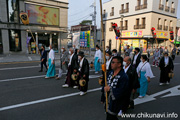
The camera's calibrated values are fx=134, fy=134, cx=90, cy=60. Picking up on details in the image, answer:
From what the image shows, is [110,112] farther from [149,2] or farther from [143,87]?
[149,2]

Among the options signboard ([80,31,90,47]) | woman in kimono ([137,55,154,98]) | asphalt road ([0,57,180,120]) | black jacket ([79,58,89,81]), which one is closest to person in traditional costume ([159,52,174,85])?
asphalt road ([0,57,180,120])

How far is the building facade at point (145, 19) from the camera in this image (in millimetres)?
25344

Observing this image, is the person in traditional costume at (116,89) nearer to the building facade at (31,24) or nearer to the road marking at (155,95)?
the road marking at (155,95)

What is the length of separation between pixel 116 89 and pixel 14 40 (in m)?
19.4

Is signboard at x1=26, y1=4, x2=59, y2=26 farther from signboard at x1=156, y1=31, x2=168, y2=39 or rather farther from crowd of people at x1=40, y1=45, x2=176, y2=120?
signboard at x1=156, y1=31, x2=168, y2=39

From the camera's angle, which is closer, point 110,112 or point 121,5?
point 110,112

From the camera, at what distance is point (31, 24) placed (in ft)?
62.0

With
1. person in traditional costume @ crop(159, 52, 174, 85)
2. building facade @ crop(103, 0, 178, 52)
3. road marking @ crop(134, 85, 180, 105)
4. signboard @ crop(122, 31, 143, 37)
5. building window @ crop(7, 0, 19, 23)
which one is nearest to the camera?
road marking @ crop(134, 85, 180, 105)

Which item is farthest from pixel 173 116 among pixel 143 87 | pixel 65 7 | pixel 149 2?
pixel 149 2

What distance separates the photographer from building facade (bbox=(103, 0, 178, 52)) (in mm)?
25344

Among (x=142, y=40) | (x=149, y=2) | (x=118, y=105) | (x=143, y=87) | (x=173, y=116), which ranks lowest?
(x=173, y=116)

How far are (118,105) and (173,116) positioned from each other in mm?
2423

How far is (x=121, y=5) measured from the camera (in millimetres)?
30234

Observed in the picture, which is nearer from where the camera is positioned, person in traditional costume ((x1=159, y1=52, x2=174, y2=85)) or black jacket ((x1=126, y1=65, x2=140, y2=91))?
black jacket ((x1=126, y1=65, x2=140, y2=91))
